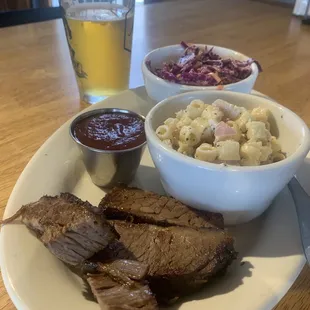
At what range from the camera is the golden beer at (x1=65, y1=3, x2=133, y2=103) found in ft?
5.12

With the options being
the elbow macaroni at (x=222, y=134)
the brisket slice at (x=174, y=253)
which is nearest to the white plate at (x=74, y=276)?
the brisket slice at (x=174, y=253)

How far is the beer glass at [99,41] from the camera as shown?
1.56 meters

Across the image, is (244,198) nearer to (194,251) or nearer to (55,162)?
(194,251)

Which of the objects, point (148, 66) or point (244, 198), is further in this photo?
point (148, 66)

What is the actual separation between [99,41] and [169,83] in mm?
331

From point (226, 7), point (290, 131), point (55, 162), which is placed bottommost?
point (226, 7)

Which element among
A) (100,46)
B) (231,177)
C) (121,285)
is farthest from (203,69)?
(121,285)

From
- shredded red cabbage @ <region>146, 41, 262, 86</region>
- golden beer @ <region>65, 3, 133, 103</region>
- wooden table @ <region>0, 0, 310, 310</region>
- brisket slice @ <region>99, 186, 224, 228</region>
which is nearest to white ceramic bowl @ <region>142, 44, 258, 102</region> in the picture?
shredded red cabbage @ <region>146, 41, 262, 86</region>

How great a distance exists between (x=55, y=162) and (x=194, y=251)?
0.51 m

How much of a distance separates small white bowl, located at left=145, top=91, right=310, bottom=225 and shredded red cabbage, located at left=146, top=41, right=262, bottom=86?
36cm

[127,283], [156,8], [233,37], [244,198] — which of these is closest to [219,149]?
[244,198]

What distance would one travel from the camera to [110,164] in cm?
117

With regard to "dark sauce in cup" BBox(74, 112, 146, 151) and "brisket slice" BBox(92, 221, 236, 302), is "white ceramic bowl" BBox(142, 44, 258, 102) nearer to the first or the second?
"dark sauce in cup" BBox(74, 112, 146, 151)

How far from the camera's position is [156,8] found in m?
3.05
